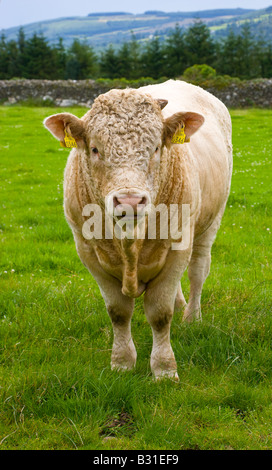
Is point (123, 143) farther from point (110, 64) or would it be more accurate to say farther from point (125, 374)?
point (110, 64)

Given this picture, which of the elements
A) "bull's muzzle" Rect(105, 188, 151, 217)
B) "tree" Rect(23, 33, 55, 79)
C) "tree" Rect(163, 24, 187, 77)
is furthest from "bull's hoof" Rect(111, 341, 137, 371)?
"tree" Rect(23, 33, 55, 79)

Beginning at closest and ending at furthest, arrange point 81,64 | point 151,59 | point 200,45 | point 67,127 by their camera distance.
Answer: point 67,127
point 151,59
point 200,45
point 81,64

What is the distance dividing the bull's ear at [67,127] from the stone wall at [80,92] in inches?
1065

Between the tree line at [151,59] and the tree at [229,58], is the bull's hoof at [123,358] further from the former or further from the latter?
the tree at [229,58]

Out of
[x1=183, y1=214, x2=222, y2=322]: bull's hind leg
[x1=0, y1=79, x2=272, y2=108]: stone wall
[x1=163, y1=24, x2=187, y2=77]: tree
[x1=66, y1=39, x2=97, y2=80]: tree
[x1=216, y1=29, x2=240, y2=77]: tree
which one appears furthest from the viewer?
[x1=66, y1=39, x2=97, y2=80]: tree

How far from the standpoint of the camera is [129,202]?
317 centimetres

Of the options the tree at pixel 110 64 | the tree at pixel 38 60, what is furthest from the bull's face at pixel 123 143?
the tree at pixel 38 60

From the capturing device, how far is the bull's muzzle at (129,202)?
3.18m

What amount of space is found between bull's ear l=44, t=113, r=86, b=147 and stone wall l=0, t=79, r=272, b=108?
27.1 metres

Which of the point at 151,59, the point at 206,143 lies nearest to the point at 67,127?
the point at 206,143

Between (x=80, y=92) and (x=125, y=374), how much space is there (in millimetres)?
29397

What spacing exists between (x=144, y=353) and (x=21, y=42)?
205 ft

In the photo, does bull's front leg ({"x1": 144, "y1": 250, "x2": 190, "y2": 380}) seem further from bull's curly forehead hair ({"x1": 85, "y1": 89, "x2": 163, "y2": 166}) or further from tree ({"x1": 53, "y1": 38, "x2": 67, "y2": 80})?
Result: tree ({"x1": 53, "y1": 38, "x2": 67, "y2": 80})

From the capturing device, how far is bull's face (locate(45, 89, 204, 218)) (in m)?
3.31
